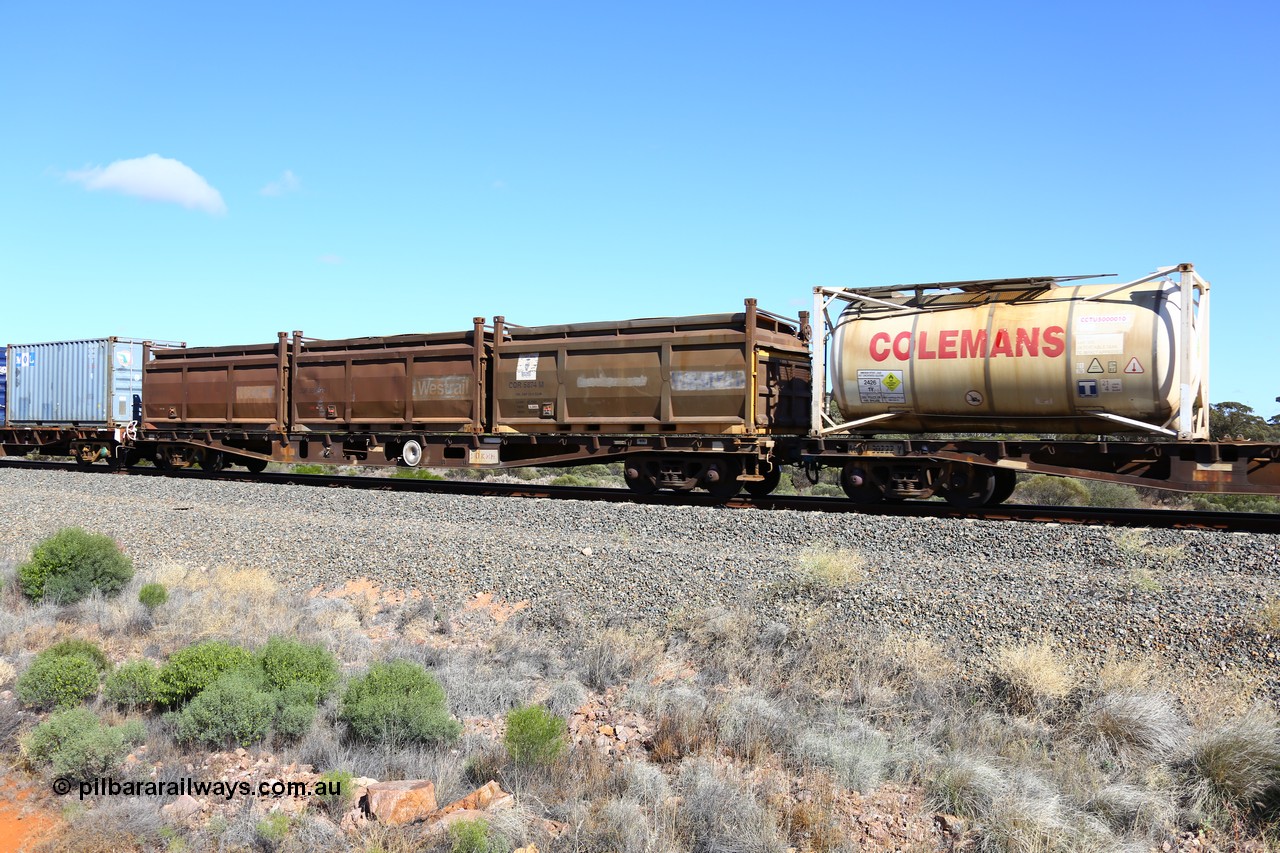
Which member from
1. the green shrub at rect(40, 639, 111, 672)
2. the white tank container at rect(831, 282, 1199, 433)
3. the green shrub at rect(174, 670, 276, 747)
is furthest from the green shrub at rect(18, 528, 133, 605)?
the white tank container at rect(831, 282, 1199, 433)

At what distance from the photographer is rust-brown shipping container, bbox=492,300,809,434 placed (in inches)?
611

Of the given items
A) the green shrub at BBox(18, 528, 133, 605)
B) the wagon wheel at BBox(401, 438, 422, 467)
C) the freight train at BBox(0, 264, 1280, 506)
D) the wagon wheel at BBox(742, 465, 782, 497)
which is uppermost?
the freight train at BBox(0, 264, 1280, 506)

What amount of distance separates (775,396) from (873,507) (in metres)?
3.12

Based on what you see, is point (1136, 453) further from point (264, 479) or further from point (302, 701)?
point (264, 479)

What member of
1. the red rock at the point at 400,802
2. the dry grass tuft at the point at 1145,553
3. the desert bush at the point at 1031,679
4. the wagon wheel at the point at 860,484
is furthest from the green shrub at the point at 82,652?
the wagon wheel at the point at 860,484

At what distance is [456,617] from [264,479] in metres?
12.8

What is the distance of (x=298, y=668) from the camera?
6902 mm

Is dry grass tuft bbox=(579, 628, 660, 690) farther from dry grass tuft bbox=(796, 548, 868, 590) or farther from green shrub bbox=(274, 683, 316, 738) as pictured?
green shrub bbox=(274, 683, 316, 738)

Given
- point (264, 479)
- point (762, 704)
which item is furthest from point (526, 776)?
point (264, 479)

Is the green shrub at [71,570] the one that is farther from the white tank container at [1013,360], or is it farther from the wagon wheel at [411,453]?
the white tank container at [1013,360]

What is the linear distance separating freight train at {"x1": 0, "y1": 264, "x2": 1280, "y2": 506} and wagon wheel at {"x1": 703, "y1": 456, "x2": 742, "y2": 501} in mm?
48

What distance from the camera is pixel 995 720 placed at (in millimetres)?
6359

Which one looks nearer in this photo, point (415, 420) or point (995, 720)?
point (995, 720)

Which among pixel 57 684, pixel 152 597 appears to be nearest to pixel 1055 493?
pixel 152 597
